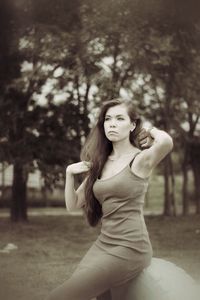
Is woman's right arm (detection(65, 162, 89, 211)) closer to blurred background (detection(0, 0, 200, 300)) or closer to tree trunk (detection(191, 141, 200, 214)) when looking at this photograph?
blurred background (detection(0, 0, 200, 300))

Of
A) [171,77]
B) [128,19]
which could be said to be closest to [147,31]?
[128,19]

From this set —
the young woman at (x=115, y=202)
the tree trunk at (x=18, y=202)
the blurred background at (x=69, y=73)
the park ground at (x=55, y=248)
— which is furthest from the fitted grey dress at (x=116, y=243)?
the tree trunk at (x=18, y=202)

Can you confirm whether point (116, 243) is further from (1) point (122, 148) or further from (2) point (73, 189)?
(1) point (122, 148)

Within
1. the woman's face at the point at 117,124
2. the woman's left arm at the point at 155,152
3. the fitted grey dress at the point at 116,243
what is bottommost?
the fitted grey dress at the point at 116,243

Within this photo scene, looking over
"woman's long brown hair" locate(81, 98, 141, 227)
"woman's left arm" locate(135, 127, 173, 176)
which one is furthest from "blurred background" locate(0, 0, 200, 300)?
"woman's left arm" locate(135, 127, 173, 176)

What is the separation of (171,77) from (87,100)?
6.49 feet

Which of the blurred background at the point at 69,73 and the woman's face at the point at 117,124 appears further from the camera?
the blurred background at the point at 69,73

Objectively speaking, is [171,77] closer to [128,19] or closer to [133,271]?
[128,19]

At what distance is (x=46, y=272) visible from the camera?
6312mm

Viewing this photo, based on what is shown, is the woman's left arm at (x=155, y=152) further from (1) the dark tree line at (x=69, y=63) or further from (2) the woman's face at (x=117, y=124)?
(1) the dark tree line at (x=69, y=63)

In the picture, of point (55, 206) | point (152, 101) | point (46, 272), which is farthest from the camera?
point (55, 206)

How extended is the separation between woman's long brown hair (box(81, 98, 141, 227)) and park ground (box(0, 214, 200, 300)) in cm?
261

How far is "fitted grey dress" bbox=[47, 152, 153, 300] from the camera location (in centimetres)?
234

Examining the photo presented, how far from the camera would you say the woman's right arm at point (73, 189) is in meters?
2.51
